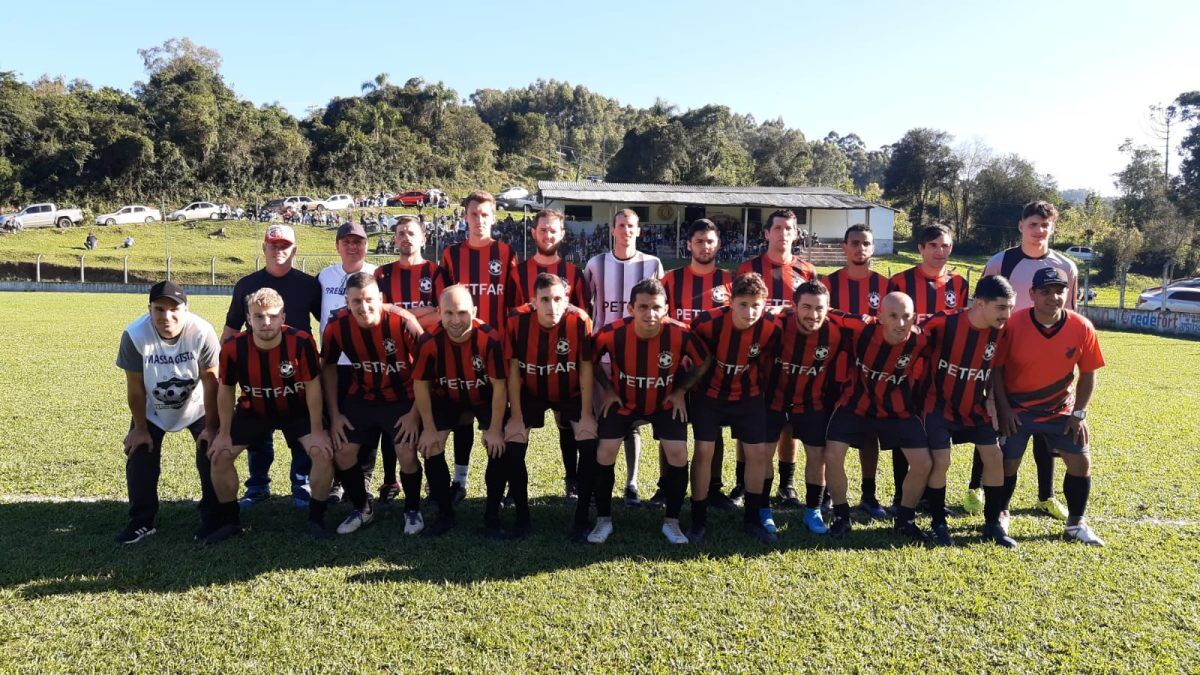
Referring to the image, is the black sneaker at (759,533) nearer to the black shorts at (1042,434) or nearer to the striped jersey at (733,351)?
the striped jersey at (733,351)

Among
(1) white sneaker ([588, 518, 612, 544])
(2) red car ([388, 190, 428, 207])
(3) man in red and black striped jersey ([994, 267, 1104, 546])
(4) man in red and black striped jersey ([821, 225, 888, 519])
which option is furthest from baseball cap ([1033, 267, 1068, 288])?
(2) red car ([388, 190, 428, 207])

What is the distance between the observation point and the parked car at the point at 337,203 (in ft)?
153

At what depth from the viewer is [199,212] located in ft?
133

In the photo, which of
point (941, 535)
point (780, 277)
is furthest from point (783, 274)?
point (941, 535)

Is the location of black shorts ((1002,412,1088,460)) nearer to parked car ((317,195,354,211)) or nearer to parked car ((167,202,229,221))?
parked car ((167,202,229,221))

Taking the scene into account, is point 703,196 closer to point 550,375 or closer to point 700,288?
point 700,288

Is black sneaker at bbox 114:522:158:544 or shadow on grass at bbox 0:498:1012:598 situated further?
black sneaker at bbox 114:522:158:544

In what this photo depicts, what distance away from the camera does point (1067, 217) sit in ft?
157

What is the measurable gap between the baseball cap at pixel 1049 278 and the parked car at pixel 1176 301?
63.9 feet

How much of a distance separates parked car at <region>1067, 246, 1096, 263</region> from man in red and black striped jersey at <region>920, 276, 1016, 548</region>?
133ft

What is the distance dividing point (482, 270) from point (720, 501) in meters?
2.39

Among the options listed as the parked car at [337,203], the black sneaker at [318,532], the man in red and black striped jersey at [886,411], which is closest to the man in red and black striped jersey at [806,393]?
the man in red and black striped jersey at [886,411]

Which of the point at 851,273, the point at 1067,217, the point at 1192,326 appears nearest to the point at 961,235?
the point at 1067,217

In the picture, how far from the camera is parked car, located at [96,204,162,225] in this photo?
36500mm
